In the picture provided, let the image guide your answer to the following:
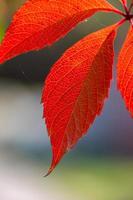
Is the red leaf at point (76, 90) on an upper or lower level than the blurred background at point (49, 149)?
upper

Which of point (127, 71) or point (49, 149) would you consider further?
point (49, 149)

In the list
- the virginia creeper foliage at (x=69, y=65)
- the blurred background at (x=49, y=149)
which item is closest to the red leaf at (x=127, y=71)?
the virginia creeper foliage at (x=69, y=65)

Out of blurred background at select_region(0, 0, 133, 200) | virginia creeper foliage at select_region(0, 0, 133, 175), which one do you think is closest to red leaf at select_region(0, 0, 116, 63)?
virginia creeper foliage at select_region(0, 0, 133, 175)

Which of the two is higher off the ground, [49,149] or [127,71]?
[127,71]

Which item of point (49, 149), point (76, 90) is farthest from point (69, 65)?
point (49, 149)

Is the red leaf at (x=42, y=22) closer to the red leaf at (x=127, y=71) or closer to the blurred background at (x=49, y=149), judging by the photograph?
the red leaf at (x=127, y=71)

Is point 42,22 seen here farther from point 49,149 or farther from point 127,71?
point 49,149
